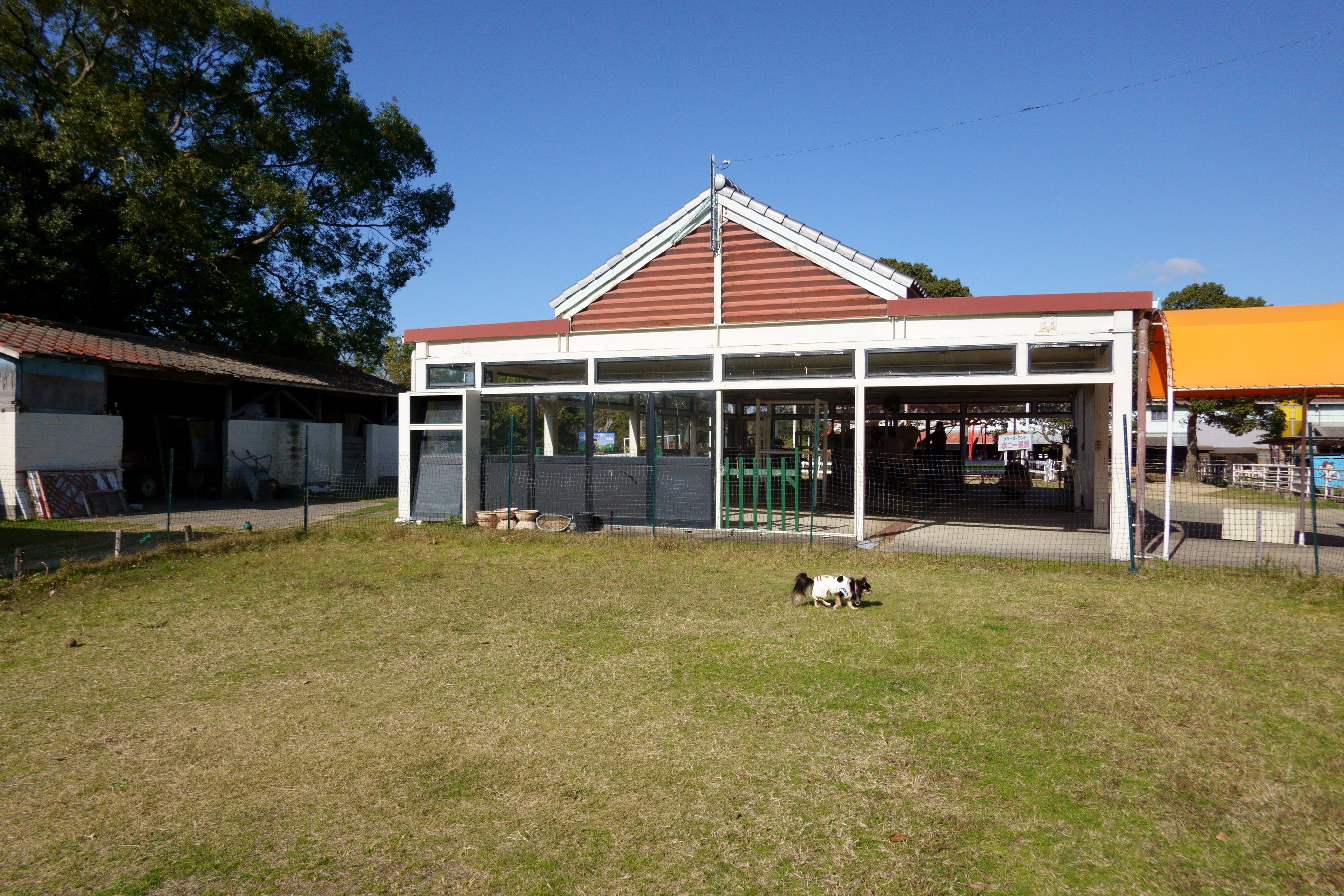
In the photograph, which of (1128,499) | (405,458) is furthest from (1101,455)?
(405,458)

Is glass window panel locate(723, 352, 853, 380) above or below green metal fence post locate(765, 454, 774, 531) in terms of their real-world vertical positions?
above

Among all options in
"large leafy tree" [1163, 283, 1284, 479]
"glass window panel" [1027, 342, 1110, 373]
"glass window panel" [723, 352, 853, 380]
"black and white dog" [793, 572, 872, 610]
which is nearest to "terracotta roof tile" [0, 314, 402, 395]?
"glass window panel" [723, 352, 853, 380]

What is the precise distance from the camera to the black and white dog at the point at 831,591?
8.06 meters

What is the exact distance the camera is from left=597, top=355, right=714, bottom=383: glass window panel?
45.4ft

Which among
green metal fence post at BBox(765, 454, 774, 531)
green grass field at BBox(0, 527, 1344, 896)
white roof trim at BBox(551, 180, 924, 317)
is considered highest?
white roof trim at BBox(551, 180, 924, 317)

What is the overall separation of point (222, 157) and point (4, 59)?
6.05 metres

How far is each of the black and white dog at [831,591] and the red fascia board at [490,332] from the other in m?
8.07

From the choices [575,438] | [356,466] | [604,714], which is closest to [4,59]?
[356,466]

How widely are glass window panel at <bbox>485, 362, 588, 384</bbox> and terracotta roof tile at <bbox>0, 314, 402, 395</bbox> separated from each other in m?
8.35

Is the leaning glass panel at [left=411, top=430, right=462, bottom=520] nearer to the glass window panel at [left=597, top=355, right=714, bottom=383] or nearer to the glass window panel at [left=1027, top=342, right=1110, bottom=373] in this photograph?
the glass window panel at [left=597, top=355, right=714, bottom=383]

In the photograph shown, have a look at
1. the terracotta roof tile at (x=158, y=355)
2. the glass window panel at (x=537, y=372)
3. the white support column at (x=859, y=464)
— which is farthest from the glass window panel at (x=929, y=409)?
the terracotta roof tile at (x=158, y=355)

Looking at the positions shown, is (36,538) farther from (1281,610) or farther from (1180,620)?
(1281,610)

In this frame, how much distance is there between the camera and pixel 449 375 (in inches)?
611

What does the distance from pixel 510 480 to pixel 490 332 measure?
10.1 feet
